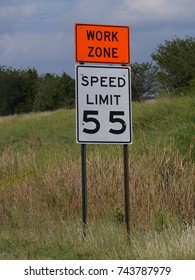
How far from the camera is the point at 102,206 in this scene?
41.0 feet

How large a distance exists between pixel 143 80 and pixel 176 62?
866cm

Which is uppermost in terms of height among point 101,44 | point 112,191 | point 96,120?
point 101,44

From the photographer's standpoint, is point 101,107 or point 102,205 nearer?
point 101,107

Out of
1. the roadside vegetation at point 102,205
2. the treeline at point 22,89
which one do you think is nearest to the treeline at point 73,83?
the treeline at point 22,89

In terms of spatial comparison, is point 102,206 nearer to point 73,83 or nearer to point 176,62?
point 176,62

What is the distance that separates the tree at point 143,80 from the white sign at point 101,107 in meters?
47.1

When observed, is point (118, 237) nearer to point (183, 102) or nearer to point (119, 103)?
point (119, 103)

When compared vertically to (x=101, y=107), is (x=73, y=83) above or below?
above

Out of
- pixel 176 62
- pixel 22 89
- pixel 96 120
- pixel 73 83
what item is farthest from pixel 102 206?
pixel 22 89

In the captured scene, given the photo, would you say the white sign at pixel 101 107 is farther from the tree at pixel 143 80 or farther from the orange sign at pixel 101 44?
the tree at pixel 143 80

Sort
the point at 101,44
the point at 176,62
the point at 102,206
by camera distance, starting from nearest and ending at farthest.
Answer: the point at 101,44, the point at 102,206, the point at 176,62

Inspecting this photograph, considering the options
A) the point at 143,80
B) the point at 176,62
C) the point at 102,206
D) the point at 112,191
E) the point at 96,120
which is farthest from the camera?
the point at 143,80

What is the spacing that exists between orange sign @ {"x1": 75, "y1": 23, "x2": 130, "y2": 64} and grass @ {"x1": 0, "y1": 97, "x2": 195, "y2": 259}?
238 cm

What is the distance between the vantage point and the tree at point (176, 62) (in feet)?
162
